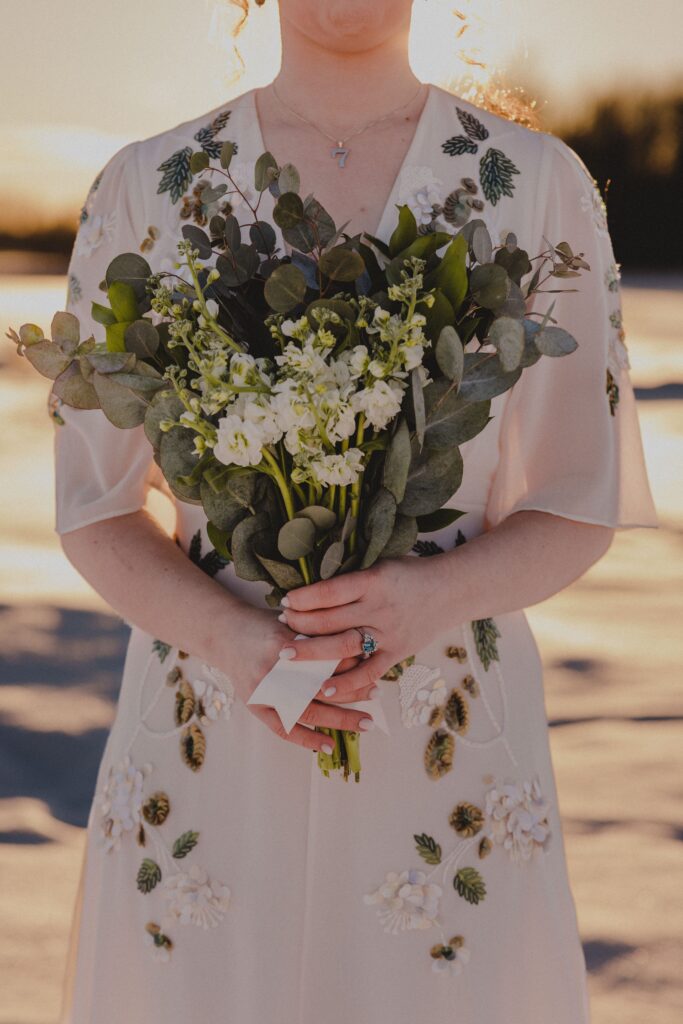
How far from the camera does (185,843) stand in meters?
1.66

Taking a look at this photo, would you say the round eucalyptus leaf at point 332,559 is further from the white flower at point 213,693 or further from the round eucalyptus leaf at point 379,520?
the white flower at point 213,693

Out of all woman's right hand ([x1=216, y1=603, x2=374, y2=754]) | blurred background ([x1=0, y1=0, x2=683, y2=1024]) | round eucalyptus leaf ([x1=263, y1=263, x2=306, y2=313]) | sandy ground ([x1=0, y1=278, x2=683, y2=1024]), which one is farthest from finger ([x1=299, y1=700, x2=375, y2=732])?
sandy ground ([x1=0, y1=278, x2=683, y2=1024])

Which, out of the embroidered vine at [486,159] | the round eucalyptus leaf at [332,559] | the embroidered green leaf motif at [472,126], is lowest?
the round eucalyptus leaf at [332,559]

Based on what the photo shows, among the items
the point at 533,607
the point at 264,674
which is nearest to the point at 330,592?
the point at 264,674

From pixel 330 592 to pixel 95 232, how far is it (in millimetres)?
620

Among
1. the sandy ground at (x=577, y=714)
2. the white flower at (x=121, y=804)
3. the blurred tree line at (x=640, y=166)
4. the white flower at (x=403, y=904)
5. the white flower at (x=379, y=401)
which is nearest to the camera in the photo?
the white flower at (x=379, y=401)

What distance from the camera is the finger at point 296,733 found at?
147cm

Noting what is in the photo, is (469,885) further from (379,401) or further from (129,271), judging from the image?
(129,271)

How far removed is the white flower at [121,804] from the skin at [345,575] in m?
0.19

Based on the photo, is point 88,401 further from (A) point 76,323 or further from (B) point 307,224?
(B) point 307,224

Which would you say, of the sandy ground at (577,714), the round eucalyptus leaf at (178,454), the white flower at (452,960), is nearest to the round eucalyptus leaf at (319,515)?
the round eucalyptus leaf at (178,454)

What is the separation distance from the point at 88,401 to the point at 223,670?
344 mm

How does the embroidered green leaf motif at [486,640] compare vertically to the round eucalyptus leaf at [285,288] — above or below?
below

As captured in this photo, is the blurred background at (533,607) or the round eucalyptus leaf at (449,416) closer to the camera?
the round eucalyptus leaf at (449,416)
